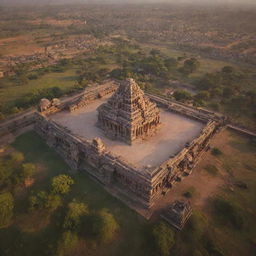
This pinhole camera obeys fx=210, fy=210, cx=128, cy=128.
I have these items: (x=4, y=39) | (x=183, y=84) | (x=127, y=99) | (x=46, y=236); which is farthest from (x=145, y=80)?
(x=4, y=39)

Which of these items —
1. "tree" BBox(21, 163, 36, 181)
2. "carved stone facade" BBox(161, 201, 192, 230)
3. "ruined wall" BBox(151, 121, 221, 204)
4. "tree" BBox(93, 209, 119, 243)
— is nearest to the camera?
"tree" BBox(93, 209, 119, 243)

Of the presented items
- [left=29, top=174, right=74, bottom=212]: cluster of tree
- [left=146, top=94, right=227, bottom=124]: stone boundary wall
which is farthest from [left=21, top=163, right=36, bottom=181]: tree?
[left=146, top=94, right=227, bottom=124]: stone boundary wall

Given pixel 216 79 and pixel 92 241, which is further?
pixel 216 79

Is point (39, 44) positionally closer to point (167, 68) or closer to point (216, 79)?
point (167, 68)

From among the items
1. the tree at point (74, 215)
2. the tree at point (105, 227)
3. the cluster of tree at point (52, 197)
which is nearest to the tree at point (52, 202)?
the cluster of tree at point (52, 197)

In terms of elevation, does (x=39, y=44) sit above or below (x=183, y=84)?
below

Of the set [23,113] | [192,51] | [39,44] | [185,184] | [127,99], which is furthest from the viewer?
[39,44]

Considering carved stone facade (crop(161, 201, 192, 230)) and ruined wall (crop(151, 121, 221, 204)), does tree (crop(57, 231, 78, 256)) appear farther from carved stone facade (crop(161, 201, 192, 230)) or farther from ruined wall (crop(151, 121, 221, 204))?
carved stone facade (crop(161, 201, 192, 230))
